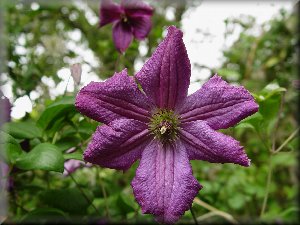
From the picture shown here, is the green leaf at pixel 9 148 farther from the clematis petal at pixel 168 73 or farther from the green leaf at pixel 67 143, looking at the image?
the clematis petal at pixel 168 73

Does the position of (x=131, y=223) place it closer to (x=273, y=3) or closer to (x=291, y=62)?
(x=291, y=62)

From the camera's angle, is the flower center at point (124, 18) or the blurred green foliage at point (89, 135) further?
the flower center at point (124, 18)

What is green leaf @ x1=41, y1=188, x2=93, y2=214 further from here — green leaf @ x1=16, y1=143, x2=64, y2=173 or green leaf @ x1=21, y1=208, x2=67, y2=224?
green leaf @ x1=16, y1=143, x2=64, y2=173

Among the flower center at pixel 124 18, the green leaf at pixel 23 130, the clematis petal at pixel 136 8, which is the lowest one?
the green leaf at pixel 23 130

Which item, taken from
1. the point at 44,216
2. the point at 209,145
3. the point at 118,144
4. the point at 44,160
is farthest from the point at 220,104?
the point at 44,216

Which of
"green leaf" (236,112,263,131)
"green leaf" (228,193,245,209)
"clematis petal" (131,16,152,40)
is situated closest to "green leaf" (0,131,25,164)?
"green leaf" (236,112,263,131)

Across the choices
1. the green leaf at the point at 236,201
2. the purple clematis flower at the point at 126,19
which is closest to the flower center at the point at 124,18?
the purple clematis flower at the point at 126,19

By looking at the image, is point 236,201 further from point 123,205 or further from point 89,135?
point 89,135
